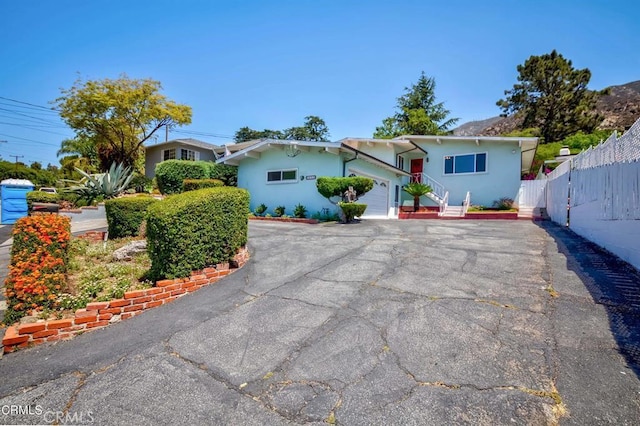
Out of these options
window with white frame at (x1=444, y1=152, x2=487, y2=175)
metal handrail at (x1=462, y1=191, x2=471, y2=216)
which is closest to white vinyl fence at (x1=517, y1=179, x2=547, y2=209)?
window with white frame at (x1=444, y1=152, x2=487, y2=175)

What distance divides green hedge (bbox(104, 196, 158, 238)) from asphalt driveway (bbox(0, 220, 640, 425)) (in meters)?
5.71

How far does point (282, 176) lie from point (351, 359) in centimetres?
1311

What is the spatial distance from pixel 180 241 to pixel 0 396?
7.75 feet

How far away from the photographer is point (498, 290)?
4.18 metres

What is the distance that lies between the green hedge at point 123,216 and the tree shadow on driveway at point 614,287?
34.1ft

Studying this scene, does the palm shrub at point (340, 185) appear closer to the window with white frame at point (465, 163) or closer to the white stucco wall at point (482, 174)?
the white stucco wall at point (482, 174)

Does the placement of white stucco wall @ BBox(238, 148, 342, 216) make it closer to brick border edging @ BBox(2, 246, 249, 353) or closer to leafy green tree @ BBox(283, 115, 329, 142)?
brick border edging @ BBox(2, 246, 249, 353)

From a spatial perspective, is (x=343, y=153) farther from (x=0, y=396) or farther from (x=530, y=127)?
(x=530, y=127)

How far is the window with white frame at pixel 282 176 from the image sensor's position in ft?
48.9

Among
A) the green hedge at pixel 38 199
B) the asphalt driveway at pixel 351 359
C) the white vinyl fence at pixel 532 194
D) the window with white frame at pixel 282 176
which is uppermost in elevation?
the window with white frame at pixel 282 176

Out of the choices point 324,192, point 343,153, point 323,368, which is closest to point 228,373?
point 323,368

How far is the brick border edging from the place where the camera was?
329 cm

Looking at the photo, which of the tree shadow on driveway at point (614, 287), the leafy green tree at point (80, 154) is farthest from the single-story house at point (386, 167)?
the leafy green tree at point (80, 154)

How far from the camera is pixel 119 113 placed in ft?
76.0
